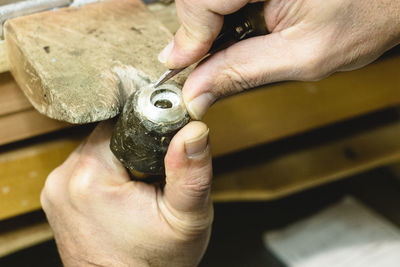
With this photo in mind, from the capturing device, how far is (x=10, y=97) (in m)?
1.06

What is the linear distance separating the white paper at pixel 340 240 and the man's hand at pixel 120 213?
1.02 meters

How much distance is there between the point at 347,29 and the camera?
0.85 meters

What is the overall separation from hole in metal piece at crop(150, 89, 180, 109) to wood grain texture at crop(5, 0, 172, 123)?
8cm

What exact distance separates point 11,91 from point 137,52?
327 mm

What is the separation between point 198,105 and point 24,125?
20.8 inches

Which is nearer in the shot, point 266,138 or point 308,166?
point 266,138

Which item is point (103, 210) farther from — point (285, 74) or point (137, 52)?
point (285, 74)

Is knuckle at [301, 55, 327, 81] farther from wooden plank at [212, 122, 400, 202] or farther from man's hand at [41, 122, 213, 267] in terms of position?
wooden plank at [212, 122, 400, 202]

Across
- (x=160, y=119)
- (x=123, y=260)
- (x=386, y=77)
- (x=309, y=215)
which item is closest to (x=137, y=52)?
(x=160, y=119)

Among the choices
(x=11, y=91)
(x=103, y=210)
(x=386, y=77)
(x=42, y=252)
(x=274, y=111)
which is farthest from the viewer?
(x=42, y=252)

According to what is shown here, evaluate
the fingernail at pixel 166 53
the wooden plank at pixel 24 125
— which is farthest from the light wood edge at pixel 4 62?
the fingernail at pixel 166 53

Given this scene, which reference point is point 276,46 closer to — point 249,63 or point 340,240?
point 249,63

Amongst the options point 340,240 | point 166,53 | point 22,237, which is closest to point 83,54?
point 166,53

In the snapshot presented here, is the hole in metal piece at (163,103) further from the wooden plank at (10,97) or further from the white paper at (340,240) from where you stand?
the white paper at (340,240)
